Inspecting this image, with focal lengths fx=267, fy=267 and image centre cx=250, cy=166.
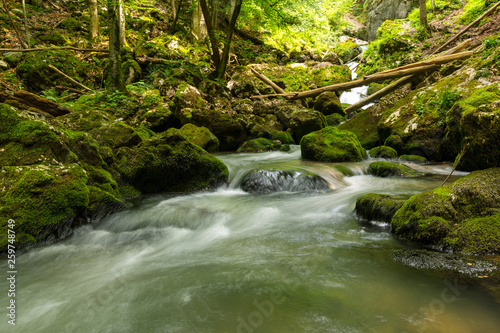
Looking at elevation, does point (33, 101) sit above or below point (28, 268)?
above

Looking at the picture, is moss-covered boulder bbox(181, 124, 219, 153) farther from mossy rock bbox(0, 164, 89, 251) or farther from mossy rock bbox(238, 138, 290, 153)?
mossy rock bbox(0, 164, 89, 251)

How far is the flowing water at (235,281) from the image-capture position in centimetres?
219

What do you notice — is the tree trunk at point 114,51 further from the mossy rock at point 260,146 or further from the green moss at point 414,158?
the green moss at point 414,158

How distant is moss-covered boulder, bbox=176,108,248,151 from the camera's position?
10266 mm

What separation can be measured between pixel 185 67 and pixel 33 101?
6584 mm

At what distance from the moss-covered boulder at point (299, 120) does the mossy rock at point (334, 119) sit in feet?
4.28

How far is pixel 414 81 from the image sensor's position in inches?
Answer: 453

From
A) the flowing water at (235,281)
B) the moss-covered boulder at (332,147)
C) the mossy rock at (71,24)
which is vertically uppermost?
the mossy rock at (71,24)

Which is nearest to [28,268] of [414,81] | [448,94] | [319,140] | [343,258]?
[343,258]

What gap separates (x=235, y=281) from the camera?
288 centimetres

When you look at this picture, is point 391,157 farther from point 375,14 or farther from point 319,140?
point 375,14

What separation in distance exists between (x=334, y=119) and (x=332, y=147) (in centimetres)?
526

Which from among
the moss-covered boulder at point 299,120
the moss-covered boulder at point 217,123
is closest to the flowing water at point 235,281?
the moss-covered boulder at point 217,123

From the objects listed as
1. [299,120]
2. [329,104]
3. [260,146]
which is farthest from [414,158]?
[329,104]
